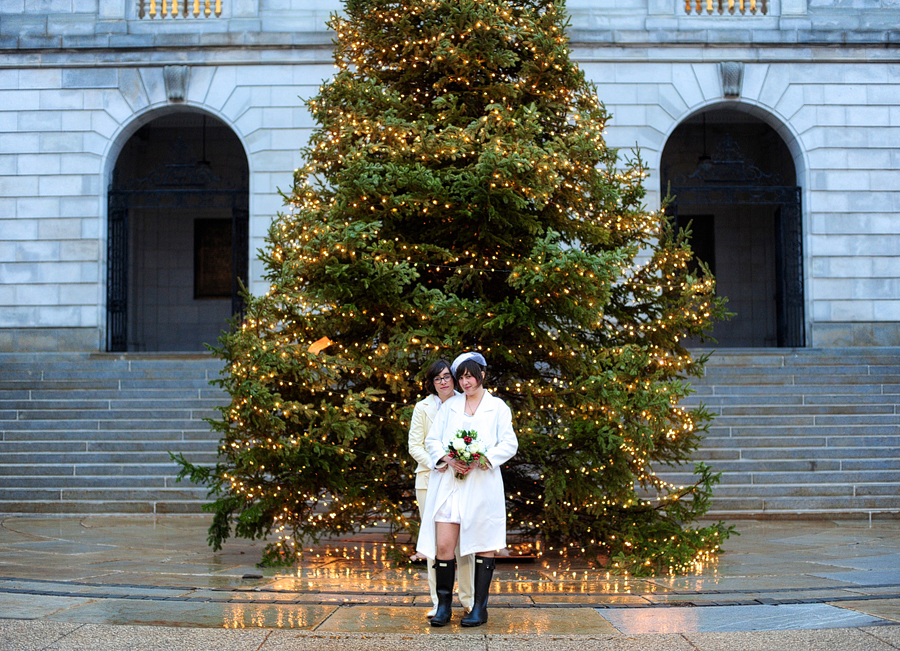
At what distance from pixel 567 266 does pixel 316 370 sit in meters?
Result: 2.38

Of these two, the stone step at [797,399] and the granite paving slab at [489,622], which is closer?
the granite paving slab at [489,622]

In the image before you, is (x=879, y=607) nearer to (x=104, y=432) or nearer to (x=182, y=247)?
(x=104, y=432)

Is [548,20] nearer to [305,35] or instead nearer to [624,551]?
[624,551]

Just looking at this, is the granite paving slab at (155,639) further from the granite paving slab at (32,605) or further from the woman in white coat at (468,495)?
the woman in white coat at (468,495)

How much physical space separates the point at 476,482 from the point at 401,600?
132 centimetres

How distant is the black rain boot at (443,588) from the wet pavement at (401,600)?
10cm

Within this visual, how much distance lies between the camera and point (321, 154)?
942cm

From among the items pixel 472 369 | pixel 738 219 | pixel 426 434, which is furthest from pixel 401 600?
pixel 738 219

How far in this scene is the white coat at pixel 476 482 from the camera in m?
6.16

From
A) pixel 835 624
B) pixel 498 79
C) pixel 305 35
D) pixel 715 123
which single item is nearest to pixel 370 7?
pixel 498 79

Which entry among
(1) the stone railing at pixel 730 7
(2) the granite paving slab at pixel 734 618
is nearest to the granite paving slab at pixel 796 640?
(2) the granite paving slab at pixel 734 618

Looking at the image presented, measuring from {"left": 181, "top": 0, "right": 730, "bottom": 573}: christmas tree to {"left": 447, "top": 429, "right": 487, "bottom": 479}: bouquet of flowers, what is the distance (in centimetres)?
194

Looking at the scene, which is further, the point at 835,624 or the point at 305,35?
the point at 305,35

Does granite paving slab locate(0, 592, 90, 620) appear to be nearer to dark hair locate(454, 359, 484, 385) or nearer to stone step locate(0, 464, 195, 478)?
dark hair locate(454, 359, 484, 385)
